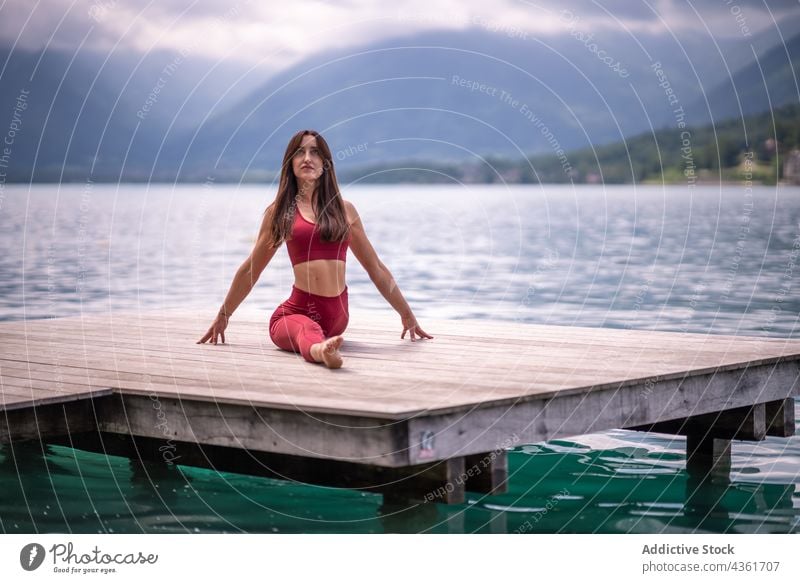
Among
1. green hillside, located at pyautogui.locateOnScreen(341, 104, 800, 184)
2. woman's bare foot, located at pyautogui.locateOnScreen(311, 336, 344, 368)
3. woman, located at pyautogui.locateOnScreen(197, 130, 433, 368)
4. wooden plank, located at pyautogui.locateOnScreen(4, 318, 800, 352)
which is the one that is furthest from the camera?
green hillside, located at pyautogui.locateOnScreen(341, 104, 800, 184)

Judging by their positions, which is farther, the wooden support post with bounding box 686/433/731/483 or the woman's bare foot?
the wooden support post with bounding box 686/433/731/483

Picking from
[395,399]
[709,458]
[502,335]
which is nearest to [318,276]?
[502,335]

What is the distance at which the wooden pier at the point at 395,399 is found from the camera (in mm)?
6195

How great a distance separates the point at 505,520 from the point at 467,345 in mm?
1325

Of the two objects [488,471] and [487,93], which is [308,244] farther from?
[487,93]

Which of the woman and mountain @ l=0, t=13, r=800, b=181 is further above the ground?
mountain @ l=0, t=13, r=800, b=181

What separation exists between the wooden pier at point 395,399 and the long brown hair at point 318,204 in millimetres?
814

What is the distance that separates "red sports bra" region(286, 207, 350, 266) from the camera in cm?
818

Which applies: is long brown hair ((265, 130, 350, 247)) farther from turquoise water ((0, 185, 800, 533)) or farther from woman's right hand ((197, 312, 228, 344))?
turquoise water ((0, 185, 800, 533))

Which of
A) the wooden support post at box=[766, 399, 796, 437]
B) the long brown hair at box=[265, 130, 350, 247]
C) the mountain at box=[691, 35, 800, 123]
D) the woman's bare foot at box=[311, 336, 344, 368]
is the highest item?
the mountain at box=[691, 35, 800, 123]
